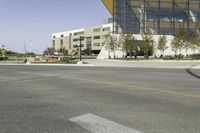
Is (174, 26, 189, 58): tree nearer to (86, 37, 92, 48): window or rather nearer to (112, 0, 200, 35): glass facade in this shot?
(112, 0, 200, 35): glass facade

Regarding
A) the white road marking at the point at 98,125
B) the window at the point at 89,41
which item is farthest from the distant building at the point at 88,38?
the white road marking at the point at 98,125

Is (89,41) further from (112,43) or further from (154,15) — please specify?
(112,43)

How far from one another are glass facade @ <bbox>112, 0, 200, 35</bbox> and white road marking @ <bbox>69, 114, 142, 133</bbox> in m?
63.8

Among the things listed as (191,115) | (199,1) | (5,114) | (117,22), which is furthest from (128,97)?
(199,1)

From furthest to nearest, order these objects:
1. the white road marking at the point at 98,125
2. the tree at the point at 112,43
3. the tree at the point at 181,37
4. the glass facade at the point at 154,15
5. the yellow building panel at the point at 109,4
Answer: the glass facade at the point at 154,15 → the yellow building panel at the point at 109,4 → the tree at the point at 112,43 → the tree at the point at 181,37 → the white road marking at the point at 98,125

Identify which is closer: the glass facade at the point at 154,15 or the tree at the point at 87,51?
the glass facade at the point at 154,15

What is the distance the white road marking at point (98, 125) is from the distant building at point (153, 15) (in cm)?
6382

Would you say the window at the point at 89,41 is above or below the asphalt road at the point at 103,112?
above

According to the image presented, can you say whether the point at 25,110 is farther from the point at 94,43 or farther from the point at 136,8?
the point at 94,43

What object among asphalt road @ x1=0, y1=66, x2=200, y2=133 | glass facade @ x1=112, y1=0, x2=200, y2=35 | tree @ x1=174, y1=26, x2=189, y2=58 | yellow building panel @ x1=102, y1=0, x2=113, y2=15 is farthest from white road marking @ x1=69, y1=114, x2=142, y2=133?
yellow building panel @ x1=102, y1=0, x2=113, y2=15

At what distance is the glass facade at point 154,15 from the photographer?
232ft

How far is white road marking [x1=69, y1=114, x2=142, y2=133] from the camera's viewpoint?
5.64m

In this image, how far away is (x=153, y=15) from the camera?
72875 mm

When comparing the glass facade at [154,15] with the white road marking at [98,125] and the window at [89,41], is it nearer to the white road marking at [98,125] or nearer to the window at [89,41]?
the white road marking at [98,125]
